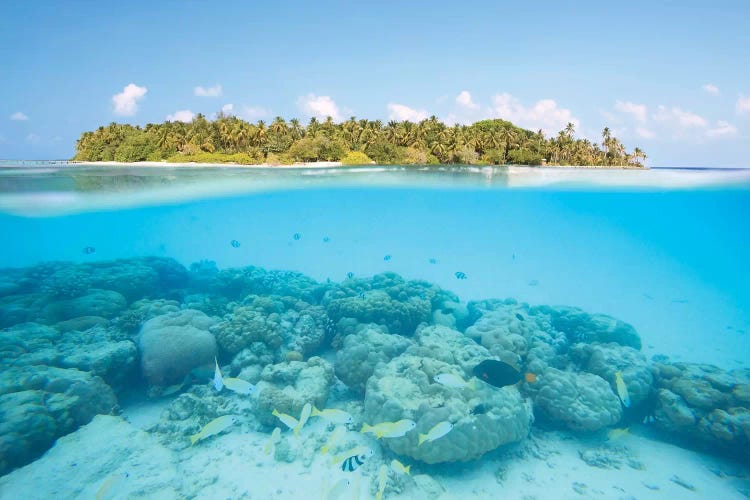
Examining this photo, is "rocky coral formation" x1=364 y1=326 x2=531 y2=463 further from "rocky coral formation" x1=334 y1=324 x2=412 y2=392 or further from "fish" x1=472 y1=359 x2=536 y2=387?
"fish" x1=472 y1=359 x2=536 y2=387

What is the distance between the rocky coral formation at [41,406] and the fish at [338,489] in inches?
173

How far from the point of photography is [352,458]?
13.0 ft

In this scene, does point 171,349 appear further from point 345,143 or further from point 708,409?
point 345,143

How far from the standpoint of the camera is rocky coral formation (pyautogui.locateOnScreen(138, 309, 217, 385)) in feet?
24.2

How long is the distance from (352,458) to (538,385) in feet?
15.5

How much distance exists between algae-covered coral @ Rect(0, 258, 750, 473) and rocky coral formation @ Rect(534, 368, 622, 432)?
2 cm

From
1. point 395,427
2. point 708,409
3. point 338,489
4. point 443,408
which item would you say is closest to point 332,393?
point 338,489

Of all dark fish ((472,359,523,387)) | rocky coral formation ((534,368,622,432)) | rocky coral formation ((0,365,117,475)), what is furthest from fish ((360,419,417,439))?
rocky coral formation ((0,365,117,475))

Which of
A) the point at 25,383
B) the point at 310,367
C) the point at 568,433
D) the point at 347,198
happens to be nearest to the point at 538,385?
the point at 568,433

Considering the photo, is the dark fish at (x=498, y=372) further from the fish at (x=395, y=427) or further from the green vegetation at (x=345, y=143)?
the green vegetation at (x=345, y=143)

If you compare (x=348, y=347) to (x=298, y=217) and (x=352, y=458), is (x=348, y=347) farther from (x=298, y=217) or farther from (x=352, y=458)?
(x=298, y=217)

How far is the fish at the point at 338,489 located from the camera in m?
5.27

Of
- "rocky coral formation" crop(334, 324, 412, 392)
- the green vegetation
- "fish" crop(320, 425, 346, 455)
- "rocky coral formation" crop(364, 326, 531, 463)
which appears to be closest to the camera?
"fish" crop(320, 425, 346, 455)

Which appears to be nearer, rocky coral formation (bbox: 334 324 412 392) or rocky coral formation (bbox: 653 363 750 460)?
rocky coral formation (bbox: 653 363 750 460)
